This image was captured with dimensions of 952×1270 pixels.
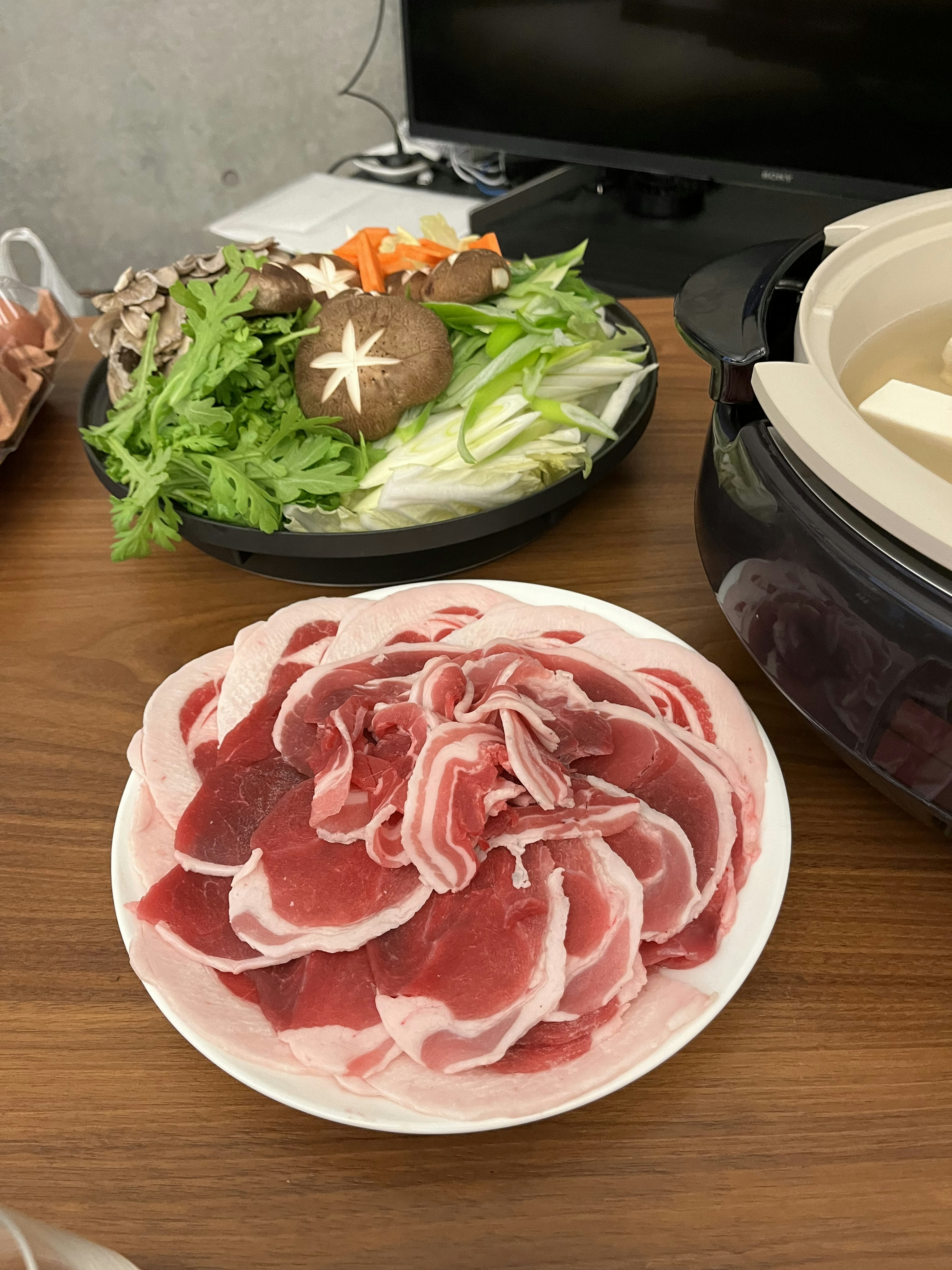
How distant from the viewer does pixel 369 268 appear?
1.40 m

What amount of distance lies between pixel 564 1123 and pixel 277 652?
1.67ft

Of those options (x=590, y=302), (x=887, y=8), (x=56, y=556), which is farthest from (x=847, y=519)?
(x=887, y=8)

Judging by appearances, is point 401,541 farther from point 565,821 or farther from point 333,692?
point 565,821

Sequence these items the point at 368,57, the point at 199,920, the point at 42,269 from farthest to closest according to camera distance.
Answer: the point at 368,57, the point at 42,269, the point at 199,920

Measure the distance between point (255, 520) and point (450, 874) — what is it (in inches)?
20.6

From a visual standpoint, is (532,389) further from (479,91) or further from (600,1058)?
(479,91)

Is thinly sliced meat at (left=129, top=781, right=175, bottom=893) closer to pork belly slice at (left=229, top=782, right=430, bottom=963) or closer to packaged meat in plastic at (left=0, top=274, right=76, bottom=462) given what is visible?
pork belly slice at (left=229, top=782, right=430, bottom=963)

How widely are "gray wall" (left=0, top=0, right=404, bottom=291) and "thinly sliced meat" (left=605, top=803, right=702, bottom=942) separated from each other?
3.15 meters

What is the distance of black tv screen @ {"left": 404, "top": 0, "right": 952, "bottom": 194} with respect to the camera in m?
1.95

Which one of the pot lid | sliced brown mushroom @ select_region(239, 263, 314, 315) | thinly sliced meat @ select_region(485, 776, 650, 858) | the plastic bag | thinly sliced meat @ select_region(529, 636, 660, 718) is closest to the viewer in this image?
the pot lid

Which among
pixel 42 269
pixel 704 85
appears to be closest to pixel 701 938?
pixel 42 269

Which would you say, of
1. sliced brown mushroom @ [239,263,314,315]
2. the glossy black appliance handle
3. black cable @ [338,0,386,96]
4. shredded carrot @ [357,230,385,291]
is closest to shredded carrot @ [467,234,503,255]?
shredded carrot @ [357,230,385,291]

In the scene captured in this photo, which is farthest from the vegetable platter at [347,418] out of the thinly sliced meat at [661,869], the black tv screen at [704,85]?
the black tv screen at [704,85]

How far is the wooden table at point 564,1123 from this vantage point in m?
0.62
